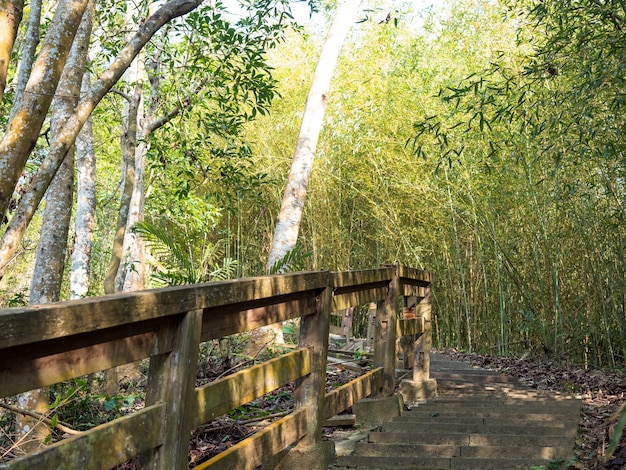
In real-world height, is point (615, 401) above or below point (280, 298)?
below

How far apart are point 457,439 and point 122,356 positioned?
2309 mm

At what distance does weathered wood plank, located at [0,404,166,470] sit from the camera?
4.92 ft

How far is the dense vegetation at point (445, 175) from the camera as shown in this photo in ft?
23.6

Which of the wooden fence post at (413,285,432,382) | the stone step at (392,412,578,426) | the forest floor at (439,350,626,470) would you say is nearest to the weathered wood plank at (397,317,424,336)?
the wooden fence post at (413,285,432,382)

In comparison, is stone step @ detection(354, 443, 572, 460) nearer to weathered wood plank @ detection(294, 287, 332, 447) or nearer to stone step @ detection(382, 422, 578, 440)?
stone step @ detection(382, 422, 578, 440)

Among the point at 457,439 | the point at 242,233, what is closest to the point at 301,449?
the point at 457,439

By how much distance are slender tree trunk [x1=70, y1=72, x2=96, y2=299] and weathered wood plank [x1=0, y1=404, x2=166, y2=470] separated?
611 cm

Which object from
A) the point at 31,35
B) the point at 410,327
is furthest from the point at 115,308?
the point at 410,327

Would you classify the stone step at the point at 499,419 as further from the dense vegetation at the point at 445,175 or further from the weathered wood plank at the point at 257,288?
the dense vegetation at the point at 445,175

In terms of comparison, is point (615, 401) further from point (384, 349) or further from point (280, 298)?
point (280, 298)

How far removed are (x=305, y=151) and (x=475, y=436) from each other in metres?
5.17

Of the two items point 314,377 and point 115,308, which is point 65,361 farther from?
point 314,377

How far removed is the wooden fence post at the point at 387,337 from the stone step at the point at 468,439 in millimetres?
604

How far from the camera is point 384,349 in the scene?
4398 millimetres
